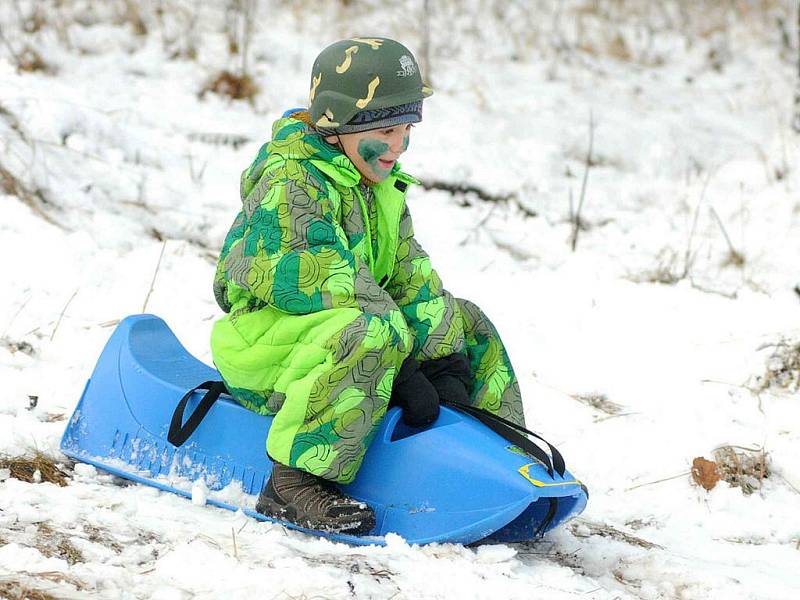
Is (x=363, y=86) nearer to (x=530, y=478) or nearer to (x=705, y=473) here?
(x=530, y=478)

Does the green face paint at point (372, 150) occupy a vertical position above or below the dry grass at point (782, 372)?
above

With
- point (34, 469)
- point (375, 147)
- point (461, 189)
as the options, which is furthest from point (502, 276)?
point (34, 469)

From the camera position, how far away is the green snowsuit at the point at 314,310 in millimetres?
2766

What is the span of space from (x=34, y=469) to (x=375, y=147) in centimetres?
127

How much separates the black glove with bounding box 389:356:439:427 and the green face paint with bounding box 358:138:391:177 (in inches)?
21.2

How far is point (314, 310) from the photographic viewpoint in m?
2.81

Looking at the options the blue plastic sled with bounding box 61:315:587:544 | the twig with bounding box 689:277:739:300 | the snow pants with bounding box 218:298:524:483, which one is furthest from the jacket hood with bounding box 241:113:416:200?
the twig with bounding box 689:277:739:300

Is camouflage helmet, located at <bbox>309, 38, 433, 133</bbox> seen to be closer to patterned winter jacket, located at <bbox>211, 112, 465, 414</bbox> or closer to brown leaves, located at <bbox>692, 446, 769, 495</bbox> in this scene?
patterned winter jacket, located at <bbox>211, 112, 465, 414</bbox>

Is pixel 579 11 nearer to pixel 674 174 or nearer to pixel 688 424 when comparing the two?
pixel 674 174

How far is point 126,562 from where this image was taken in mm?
2443

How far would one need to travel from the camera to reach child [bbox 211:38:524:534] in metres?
2.78

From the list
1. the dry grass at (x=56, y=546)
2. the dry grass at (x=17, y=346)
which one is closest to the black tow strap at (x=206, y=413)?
the dry grass at (x=56, y=546)

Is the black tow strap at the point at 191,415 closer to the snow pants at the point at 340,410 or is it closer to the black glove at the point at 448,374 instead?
the snow pants at the point at 340,410

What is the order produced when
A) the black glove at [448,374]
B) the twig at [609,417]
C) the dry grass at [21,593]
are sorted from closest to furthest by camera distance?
1. the dry grass at [21,593]
2. the black glove at [448,374]
3. the twig at [609,417]
